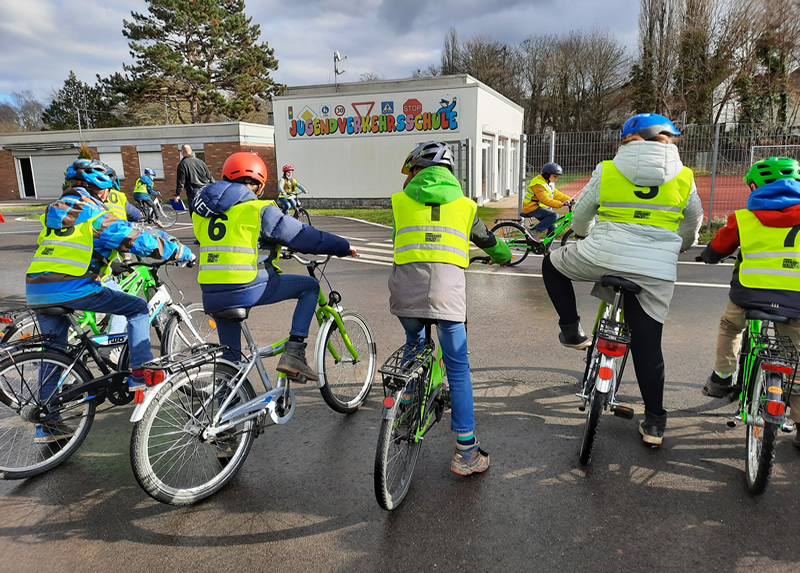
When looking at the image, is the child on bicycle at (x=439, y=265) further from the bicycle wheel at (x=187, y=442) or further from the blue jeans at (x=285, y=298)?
the bicycle wheel at (x=187, y=442)

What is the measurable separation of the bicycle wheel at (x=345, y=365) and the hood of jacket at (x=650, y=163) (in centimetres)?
215

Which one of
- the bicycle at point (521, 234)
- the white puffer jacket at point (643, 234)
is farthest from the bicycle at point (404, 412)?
the bicycle at point (521, 234)

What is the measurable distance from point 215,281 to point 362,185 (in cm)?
1956

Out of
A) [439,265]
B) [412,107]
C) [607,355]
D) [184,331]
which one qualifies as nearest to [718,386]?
[607,355]

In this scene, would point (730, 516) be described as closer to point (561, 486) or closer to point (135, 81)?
point (561, 486)

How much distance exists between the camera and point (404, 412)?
3.02 m

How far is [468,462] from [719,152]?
11747mm

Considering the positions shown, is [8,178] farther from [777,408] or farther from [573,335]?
[777,408]

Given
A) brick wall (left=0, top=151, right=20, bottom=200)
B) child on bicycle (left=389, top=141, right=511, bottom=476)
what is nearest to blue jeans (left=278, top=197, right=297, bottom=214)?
child on bicycle (left=389, top=141, right=511, bottom=476)

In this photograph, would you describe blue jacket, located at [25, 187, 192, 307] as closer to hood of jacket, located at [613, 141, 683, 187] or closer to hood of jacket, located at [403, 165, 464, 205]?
hood of jacket, located at [403, 165, 464, 205]

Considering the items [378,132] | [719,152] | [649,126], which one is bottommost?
[649,126]

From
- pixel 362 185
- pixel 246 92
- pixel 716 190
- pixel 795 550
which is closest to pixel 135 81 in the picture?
pixel 246 92

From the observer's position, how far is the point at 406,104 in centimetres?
2088

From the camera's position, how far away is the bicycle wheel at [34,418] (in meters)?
3.33
